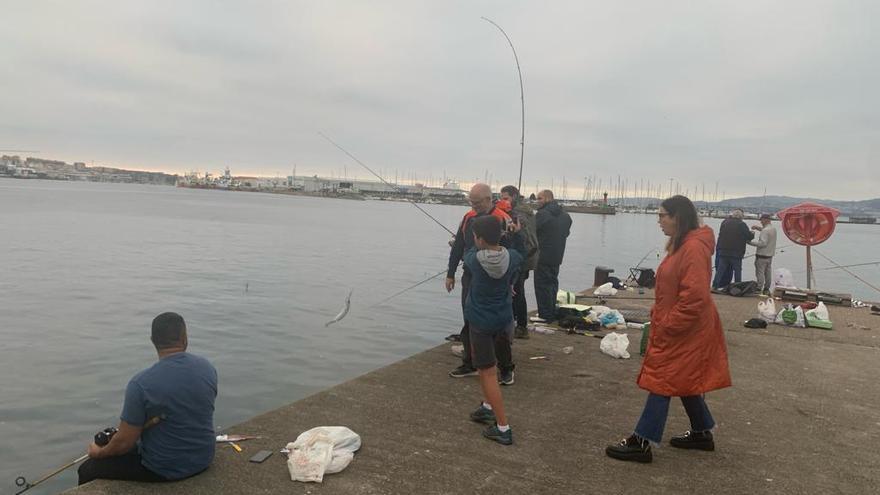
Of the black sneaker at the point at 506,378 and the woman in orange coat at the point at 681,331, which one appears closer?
the woman in orange coat at the point at 681,331

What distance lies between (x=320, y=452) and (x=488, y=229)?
1.93 m

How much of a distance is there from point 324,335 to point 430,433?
7.36 metres

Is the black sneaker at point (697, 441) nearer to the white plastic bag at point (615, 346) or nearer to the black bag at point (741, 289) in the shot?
the white plastic bag at point (615, 346)

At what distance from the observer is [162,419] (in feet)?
10.9

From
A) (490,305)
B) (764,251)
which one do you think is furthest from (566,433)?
(764,251)

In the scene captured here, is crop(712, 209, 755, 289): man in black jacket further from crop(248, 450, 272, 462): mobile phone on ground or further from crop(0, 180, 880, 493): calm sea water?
crop(248, 450, 272, 462): mobile phone on ground

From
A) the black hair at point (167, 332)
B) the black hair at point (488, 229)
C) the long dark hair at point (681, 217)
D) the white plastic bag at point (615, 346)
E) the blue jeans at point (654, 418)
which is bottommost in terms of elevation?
the white plastic bag at point (615, 346)

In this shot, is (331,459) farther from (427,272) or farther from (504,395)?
(427,272)

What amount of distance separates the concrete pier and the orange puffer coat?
638 mm

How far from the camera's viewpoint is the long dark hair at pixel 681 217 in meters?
3.89

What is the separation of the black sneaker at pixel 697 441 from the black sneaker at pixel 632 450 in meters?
0.34

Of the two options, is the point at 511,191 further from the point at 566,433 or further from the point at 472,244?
the point at 566,433

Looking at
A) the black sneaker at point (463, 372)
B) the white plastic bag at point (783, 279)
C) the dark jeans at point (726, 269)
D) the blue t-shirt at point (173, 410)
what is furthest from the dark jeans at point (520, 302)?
the white plastic bag at point (783, 279)

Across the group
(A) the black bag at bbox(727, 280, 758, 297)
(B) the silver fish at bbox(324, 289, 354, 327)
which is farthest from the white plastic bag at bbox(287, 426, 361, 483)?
(A) the black bag at bbox(727, 280, 758, 297)
